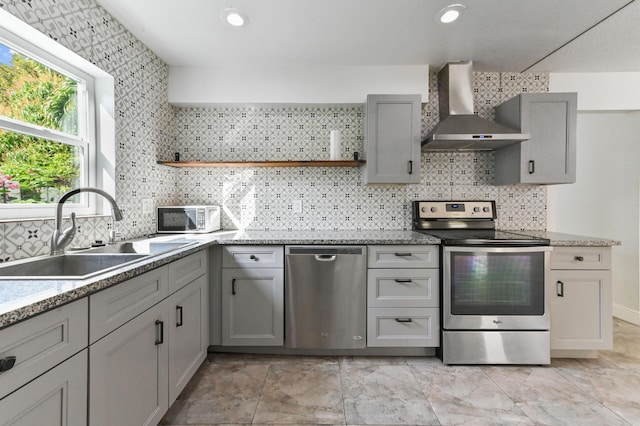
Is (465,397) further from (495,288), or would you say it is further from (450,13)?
(450,13)

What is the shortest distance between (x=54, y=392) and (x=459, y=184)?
9.89 feet

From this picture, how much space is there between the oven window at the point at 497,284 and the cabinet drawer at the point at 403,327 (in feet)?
0.64

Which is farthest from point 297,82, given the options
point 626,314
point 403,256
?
point 626,314

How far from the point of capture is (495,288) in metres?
2.22

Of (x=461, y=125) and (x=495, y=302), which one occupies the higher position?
(x=461, y=125)

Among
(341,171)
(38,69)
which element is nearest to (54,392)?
(38,69)

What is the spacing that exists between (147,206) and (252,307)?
1145 mm

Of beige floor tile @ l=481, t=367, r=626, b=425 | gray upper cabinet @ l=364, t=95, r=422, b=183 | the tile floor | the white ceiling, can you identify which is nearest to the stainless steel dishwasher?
the tile floor

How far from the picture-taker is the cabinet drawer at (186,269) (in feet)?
5.48

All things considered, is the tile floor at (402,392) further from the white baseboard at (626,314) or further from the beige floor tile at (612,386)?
the white baseboard at (626,314)

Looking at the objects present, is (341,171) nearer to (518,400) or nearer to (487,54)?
(487,54)

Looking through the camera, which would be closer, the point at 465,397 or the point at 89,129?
the point at 465,397

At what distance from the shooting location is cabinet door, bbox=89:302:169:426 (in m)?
1.09

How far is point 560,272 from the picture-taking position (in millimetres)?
2271
